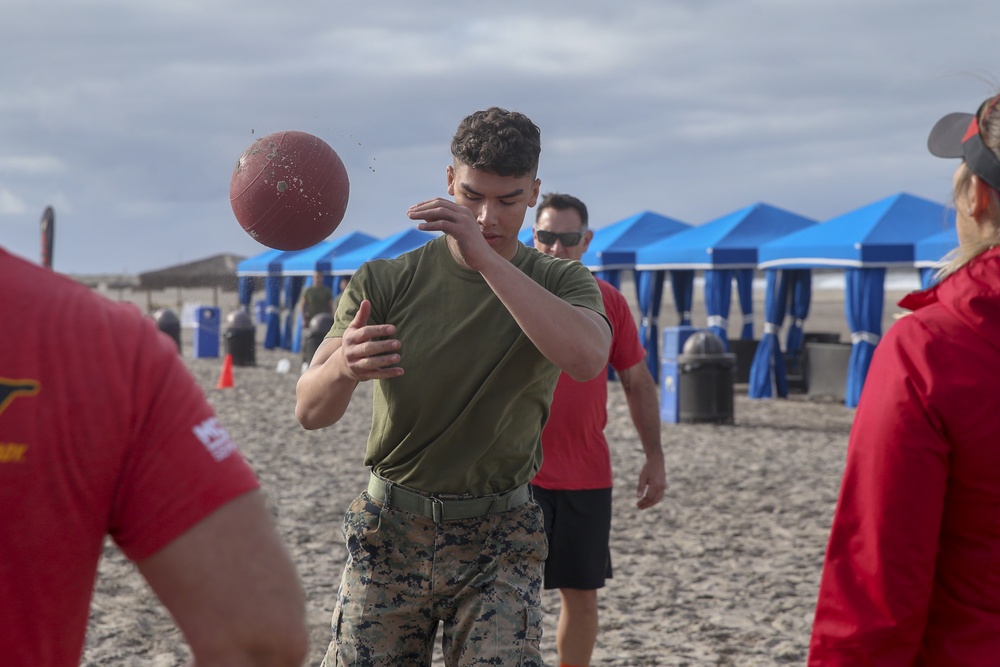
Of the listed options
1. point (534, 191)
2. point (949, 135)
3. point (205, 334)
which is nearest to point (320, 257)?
point (205, 334)

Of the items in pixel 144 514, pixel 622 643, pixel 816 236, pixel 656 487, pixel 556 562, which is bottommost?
pixel 622 643

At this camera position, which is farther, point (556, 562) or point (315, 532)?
point (315, 532)

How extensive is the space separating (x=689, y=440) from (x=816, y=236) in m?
5.73

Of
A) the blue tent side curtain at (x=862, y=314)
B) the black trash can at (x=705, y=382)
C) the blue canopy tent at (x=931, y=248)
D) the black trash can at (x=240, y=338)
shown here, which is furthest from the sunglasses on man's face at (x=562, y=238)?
the black trash can at (x=240, y=338)

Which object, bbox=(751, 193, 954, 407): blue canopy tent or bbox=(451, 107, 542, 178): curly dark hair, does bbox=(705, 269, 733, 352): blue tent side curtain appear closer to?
bbox=(751, 193, 954, 407): blue canopy tent

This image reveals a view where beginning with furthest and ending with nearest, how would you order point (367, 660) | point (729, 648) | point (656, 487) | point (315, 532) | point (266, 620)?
point (315, 532) < point (729, 648) < point (656, 487) < point (367, 660) < point (266, 620)

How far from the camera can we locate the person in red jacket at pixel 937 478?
208cm

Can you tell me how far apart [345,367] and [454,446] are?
16.9 inches

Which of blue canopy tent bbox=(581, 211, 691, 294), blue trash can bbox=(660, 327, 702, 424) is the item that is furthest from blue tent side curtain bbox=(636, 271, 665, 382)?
blue trash can bbox=(660, 327, 702, 424)

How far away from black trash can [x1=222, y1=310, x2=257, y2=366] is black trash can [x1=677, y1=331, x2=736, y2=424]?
1295 centimetres

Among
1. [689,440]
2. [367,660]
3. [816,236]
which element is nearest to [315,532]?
[367,660]

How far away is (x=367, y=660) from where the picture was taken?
308 centimetres

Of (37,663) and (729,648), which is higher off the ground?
(37,663)

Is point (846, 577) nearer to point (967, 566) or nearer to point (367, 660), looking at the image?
point (967, 566)
